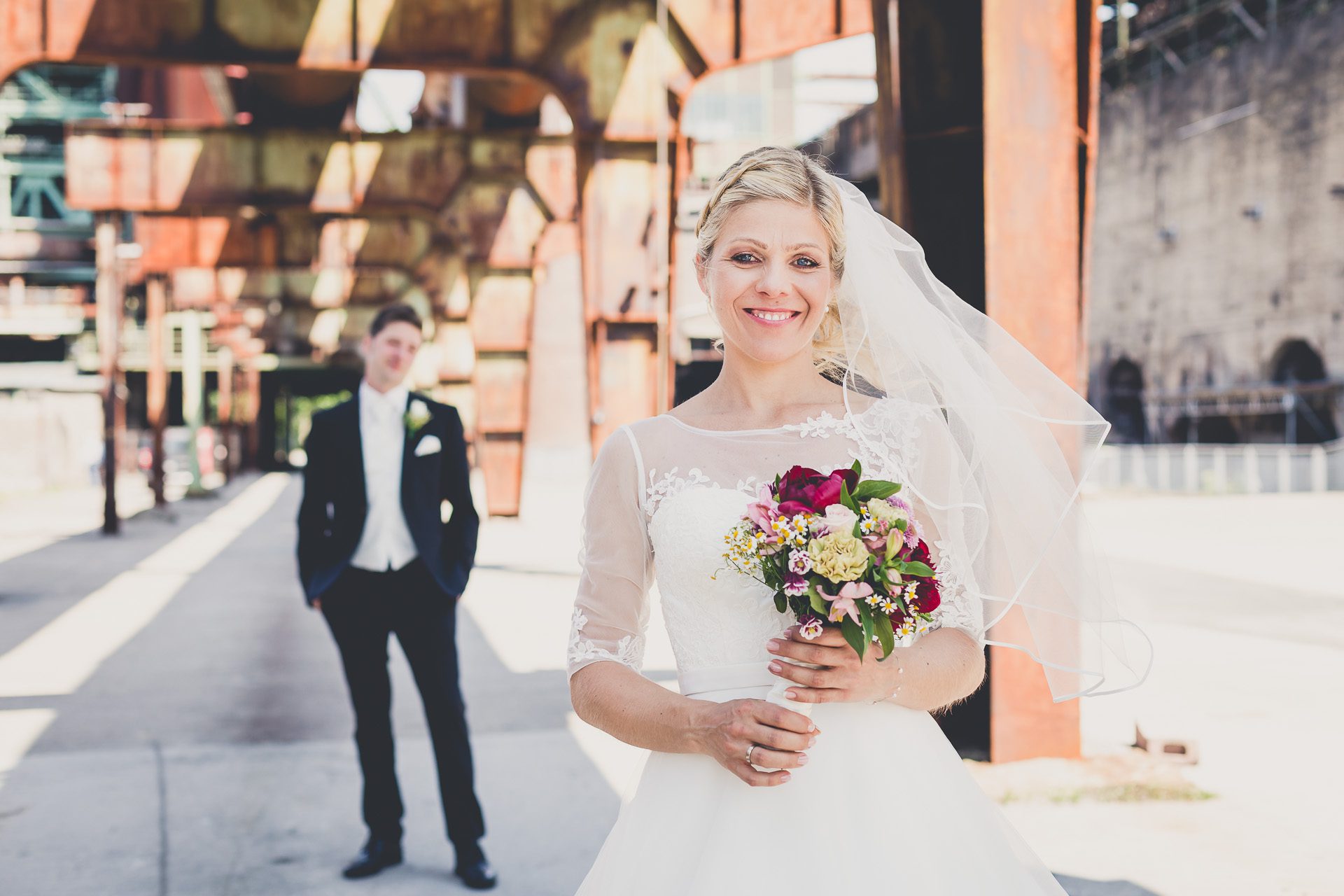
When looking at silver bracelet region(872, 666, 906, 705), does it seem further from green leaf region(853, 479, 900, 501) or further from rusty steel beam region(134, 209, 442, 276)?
rusty steel beam region(134, 209, 442, 276)

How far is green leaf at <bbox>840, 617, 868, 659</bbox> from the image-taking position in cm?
187

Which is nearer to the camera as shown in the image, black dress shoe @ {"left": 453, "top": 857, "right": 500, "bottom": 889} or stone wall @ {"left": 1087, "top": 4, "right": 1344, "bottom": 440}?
black dress shoe @ {"left": 453, "top": 857, "right": 500, "bottom": 889}

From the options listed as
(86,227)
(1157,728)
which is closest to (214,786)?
(1157,728)

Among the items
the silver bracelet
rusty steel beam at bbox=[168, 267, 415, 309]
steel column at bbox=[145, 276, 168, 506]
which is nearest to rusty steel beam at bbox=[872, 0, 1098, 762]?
the silver bracelet

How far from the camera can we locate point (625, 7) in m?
10.1

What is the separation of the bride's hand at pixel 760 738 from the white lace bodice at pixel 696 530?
215 millimetres

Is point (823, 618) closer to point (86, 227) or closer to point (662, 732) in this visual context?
point (662, 732)

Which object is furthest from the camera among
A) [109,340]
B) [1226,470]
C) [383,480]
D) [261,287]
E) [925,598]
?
[261,287]

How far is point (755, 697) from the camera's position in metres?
2.11

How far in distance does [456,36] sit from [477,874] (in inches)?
301

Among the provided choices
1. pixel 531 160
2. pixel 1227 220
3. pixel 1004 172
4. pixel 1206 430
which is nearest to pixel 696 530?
pixel 1004 172

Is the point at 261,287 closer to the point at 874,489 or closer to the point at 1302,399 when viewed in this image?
the point at 1302,399

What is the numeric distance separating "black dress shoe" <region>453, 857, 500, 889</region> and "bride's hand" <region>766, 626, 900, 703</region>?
2.91 meters

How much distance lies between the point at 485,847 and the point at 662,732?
3.19m
